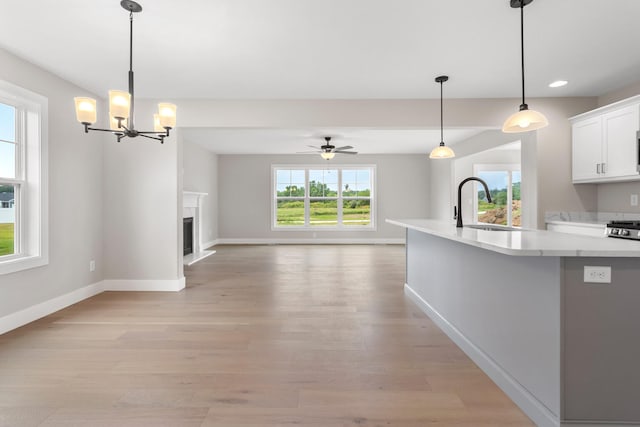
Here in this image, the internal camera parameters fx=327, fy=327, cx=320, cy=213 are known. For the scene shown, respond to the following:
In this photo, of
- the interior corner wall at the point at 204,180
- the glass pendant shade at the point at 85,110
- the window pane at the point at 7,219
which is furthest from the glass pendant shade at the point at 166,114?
the interior corner wall at the point at 204,180

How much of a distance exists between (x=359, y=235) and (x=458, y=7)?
7375mm

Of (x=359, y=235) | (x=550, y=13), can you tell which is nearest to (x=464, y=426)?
(x=550, y=13)

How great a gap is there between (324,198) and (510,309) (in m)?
7.68

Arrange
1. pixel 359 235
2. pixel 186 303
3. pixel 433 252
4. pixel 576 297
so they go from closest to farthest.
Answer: pixel 576 297
pixel 433 252
pixel 186 303
pixel 359 235

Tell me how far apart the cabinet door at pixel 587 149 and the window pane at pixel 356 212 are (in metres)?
5.56

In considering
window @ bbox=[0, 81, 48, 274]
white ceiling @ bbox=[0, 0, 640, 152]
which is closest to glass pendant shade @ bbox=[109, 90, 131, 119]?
white ceiling @ bbox=[0, 0, 640, 152]

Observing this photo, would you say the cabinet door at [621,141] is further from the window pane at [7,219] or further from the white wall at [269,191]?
the window pane at [7,219]

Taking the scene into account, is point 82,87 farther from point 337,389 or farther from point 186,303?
point 337,389

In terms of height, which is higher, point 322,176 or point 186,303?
point 322,176

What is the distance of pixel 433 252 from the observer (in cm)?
338

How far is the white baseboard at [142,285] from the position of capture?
14.5 ft

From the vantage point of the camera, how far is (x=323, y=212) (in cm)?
960

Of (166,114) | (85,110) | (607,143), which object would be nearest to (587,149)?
(607,143)

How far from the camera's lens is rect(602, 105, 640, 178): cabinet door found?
3.63 m
